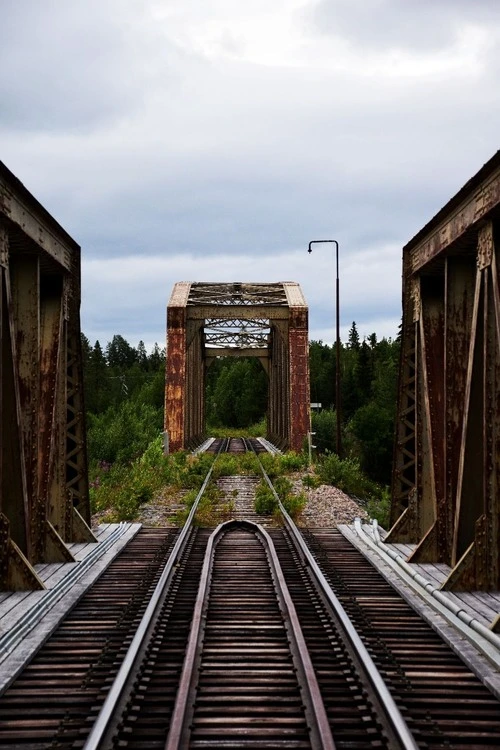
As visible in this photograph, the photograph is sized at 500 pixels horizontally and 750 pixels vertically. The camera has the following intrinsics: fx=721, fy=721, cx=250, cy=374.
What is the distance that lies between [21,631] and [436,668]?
134 inches

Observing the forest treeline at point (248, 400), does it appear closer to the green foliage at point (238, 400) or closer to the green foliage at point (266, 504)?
the green foliage at point (238, 400)

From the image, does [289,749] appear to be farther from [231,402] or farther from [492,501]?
[231,402]

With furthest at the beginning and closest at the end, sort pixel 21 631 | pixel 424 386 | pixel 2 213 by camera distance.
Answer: pixel 424 386 → pixel 2 213 → pixel 21 631

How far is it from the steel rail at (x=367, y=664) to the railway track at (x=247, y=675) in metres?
0.02

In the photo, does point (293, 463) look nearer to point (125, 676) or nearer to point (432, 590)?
point (432, 590)

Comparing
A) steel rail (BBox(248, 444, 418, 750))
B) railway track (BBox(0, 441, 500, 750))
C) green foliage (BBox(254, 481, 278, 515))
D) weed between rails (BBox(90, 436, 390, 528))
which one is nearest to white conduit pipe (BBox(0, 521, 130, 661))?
railway track (BBox(0, 441, 500, 750))

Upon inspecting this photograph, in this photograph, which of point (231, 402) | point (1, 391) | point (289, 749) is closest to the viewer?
point (289, 749)

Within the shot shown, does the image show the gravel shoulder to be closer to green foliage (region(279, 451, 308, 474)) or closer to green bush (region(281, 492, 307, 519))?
green bush (region(281, 492, 307, 519))

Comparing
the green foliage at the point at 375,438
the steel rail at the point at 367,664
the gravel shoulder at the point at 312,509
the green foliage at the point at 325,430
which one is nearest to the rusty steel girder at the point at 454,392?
the steel rail at the point at 367,664

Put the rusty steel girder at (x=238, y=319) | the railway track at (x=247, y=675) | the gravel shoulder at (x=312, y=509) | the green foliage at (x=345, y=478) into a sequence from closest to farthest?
the railway track at (x=247, y=675)
the gravel shoulder at (x=312, y=509)
the green foliage at (x=345, y=478)
the rusty steel girder at (x=238, y=319)

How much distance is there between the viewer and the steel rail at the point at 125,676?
161 inches

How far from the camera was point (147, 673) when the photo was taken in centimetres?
522

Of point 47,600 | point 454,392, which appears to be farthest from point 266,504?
point 47,600

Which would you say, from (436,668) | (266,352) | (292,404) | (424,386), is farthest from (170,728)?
(266,352)
